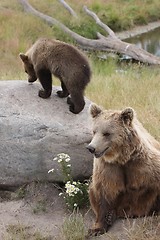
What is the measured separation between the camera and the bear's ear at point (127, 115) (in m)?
4.62

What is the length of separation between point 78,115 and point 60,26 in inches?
512

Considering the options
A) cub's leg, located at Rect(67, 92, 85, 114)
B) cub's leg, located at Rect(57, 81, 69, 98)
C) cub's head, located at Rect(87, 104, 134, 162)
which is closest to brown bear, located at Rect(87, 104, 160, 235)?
cub's head, located at Rect(87, 104, 134, 162)

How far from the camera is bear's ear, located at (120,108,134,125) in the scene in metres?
4.62

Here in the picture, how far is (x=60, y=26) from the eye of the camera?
740 inches

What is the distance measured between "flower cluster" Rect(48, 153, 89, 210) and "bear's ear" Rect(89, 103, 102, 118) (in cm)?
82

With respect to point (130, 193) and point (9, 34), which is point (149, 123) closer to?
point (130, 193)

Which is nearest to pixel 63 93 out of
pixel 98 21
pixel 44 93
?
pixel 44 93

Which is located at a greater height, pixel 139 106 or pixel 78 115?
pixel 78 115

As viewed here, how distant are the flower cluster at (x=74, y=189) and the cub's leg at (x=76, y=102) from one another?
2.34ft

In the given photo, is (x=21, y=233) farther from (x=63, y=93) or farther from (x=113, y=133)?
(x=63, y=93)

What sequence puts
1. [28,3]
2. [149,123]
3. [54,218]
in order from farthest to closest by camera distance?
[28,3] → [149,123] → [54,218]

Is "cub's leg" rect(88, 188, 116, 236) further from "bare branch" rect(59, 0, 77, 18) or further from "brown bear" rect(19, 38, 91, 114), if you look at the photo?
"bare branch" rect(59, 0, 77, 18)

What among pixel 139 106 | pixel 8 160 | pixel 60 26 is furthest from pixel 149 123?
pixel 60 26

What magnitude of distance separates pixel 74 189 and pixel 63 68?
1530 millimetres
